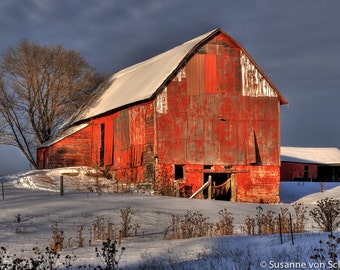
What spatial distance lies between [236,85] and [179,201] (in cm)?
956

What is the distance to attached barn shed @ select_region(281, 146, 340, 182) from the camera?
181 ft

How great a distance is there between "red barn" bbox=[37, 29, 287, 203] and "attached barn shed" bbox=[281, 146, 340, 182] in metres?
26.8

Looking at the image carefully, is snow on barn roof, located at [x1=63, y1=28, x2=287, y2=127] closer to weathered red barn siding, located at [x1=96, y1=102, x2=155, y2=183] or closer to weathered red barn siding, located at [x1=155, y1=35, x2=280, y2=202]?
weathered red barn siding, located at [x1=155, y1=35, x2=280, y2=202]

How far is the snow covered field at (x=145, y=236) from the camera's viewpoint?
883 cm

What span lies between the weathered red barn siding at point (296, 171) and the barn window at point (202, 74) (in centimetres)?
2850

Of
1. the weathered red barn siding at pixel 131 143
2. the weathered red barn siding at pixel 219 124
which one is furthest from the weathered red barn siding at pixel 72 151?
the weathered red barn siding at pixel 219 124

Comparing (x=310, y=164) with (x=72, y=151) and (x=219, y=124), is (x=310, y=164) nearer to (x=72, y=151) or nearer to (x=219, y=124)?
(x=72, y=151)

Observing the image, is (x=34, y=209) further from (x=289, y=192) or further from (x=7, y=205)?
(x=289, y=192)

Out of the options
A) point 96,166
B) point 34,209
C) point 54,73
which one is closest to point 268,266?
point 34,209

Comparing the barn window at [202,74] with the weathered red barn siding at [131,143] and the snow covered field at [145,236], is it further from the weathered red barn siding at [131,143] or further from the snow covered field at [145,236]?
the snow covered field at [145,236]

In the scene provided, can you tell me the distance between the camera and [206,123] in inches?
1085

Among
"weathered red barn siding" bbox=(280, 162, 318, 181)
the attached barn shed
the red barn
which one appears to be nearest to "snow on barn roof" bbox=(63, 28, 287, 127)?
the red barn

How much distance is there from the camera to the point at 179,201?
806 inches

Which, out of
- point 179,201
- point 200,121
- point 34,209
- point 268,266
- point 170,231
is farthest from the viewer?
point 200,121
